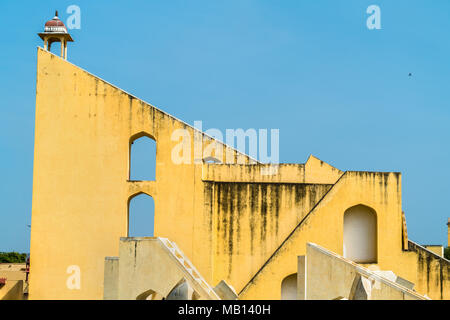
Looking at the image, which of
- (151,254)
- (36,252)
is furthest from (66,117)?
(151,254)

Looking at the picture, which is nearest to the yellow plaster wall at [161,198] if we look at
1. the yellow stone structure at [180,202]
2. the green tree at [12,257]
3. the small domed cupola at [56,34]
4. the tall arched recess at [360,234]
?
the yellow stone structure at [180,202]

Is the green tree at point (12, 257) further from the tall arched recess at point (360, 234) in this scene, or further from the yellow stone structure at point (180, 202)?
the tall arched recess at point (360, 234)

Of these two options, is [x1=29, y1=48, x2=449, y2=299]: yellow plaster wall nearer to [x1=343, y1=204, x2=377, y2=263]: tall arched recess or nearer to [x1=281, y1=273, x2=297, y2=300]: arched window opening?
[x1=343, y1=204, x2=377, y2=263]: tall arched recess

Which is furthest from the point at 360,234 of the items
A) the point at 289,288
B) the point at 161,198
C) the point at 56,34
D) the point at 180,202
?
the point at 56,34

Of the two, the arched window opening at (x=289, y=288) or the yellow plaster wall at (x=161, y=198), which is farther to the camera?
the yellow plaster wall at (x=161, y=198)

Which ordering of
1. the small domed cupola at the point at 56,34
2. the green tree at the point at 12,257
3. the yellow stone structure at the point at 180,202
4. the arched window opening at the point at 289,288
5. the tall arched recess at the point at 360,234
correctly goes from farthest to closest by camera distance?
the green tree at the point at 12,257 → the small domed cupola at the point at 56,34 → the tall arched recess at the point at 360,234 → the yellow stone structure at the point at 180,202 → the arched window opening at the point at 289,288

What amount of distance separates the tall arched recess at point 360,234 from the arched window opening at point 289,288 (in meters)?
1.70

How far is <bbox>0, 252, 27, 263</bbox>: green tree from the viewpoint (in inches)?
1662

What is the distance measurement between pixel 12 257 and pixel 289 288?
99.1 ft

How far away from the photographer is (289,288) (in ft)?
54.5

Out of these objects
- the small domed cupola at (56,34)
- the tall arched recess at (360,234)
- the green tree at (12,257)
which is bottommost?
the green tree at (12,257)

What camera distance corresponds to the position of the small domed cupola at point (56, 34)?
19.3 meters

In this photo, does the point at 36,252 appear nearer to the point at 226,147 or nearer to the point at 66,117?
the point at 66,117
